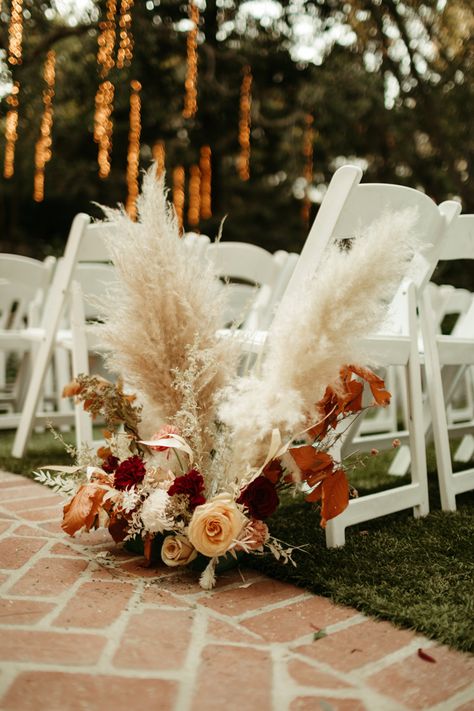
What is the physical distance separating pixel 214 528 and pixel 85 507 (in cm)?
37

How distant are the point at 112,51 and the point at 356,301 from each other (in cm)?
645

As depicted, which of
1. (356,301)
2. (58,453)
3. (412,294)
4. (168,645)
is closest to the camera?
(168,645)

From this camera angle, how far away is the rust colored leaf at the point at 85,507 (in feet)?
5.70

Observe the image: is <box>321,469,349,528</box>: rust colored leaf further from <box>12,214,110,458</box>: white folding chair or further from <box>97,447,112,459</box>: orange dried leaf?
<box>12,214,110,458</box>: white folding chair

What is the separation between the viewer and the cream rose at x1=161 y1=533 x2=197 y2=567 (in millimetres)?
1691

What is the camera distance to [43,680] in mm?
1178

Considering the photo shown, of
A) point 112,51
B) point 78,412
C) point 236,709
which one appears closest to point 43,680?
point 236,709

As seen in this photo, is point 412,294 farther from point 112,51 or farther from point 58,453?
point 112,51

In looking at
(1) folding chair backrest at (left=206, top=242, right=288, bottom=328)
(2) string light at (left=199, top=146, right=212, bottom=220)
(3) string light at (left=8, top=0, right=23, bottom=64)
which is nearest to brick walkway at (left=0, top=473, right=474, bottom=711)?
(1) folding chair backrest at (left=206, top=242, right=288, bottom=328)

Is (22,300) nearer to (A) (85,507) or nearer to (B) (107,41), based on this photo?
(A) (85,507)

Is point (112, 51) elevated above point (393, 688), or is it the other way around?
point (112, 51)

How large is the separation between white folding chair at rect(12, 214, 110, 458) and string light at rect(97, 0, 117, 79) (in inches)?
176

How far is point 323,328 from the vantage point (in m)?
1.49

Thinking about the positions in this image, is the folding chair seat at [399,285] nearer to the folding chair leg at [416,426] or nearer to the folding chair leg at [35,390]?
the folding chair leg at [416,426]
